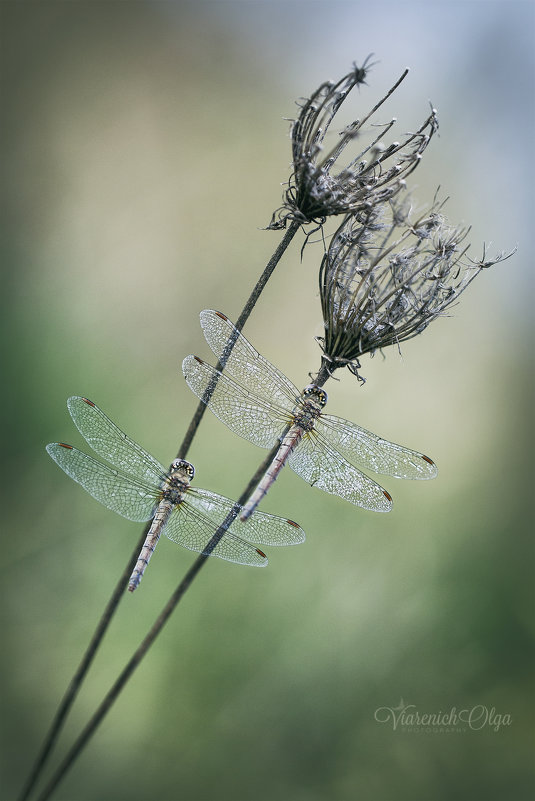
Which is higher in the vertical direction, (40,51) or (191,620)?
(40,51)

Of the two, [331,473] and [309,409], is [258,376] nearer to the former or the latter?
[309,409]

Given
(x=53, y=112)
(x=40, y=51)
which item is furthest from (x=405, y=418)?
(x=40, y=51)

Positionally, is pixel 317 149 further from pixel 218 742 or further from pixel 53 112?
pixel 53 112

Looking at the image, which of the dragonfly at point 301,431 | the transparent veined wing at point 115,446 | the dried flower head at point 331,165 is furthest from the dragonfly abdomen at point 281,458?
the dried flower head at point 331,165

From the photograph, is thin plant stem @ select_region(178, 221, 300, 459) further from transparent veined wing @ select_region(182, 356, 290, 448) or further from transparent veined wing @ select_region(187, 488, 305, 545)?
transparent veined wing @ select_region(187, 488, 305, 545)

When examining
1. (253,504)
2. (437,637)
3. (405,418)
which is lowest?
(437,637)

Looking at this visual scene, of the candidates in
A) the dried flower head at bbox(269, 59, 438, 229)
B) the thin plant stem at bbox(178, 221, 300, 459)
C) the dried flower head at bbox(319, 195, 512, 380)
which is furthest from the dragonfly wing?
the dried flower head at bbox(269, 59, 438, 229)

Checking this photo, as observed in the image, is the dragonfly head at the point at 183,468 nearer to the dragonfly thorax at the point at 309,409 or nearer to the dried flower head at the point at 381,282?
the dragonfly thorax at the point at 309,409
